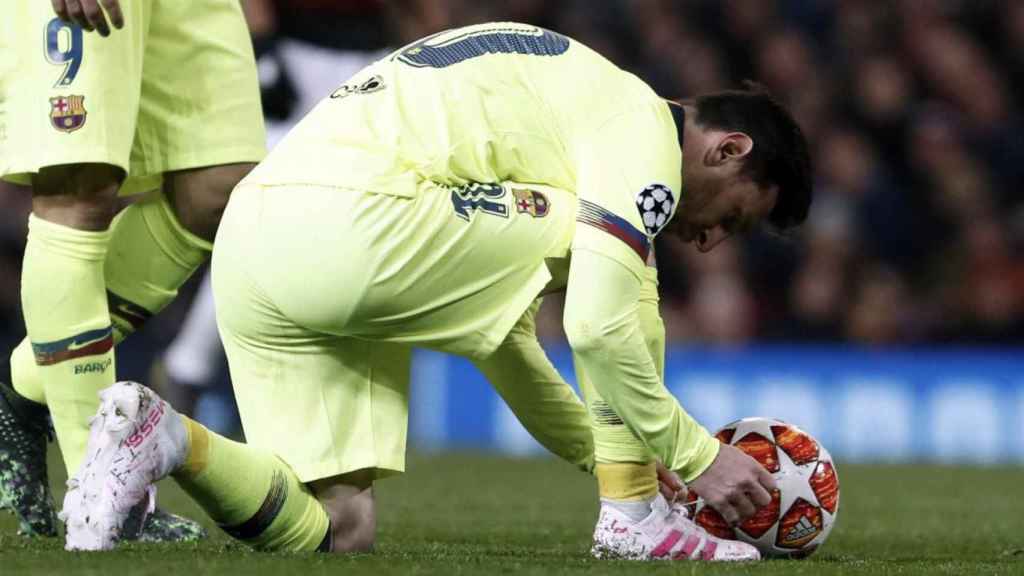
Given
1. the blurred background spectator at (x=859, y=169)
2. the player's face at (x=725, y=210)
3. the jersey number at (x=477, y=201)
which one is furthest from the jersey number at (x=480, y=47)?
the blurred background spectator at (x=859, y=169)

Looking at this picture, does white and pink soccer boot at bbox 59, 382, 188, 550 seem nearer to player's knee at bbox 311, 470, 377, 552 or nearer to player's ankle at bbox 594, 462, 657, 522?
player's knee at bbox 311, 470, 377, 552

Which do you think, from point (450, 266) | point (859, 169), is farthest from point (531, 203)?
point (859, 169)

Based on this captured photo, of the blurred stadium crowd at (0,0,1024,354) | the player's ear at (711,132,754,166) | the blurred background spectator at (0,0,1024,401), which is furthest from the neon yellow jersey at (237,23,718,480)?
the blurred stadium crowd at (0,0,1024,354)

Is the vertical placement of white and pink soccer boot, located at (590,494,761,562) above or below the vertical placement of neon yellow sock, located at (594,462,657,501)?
below

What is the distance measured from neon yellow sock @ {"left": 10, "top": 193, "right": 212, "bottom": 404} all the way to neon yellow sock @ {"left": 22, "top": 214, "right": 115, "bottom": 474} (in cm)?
19

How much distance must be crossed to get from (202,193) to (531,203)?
840 mm

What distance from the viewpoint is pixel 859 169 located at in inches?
362

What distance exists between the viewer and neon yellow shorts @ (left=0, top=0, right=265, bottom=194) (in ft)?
11.6

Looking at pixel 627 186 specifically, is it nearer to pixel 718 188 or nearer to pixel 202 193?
pixel 718 188

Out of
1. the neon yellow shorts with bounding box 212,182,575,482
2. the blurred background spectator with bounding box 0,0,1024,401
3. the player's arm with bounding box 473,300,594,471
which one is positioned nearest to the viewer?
the neon yellow shorts with bounding box 212,182,575,482

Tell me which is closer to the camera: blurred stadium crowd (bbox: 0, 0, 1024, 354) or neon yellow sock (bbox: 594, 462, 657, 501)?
neon yellow sock (bbox: 594, 462, 657, 501)

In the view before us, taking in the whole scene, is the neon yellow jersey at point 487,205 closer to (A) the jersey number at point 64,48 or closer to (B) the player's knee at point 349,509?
(B) the player's knee at point 349,509

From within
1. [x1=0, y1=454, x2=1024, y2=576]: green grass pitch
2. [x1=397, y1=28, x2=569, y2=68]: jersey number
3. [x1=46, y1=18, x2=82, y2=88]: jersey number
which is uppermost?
[x1=397, y1=28, x2=569, y2=68]: jersey number

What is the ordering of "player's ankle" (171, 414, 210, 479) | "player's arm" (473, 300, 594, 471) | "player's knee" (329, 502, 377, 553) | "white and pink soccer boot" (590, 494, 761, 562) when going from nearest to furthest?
1. "player's ankle" (171, 414, 210, 479)
2. "white and pink soccer boot" (590, 494, 761, 562)
3. "player's knee" (329, 502, 377, 553)
4. "player's arm" (473, 300, 594, 471)
